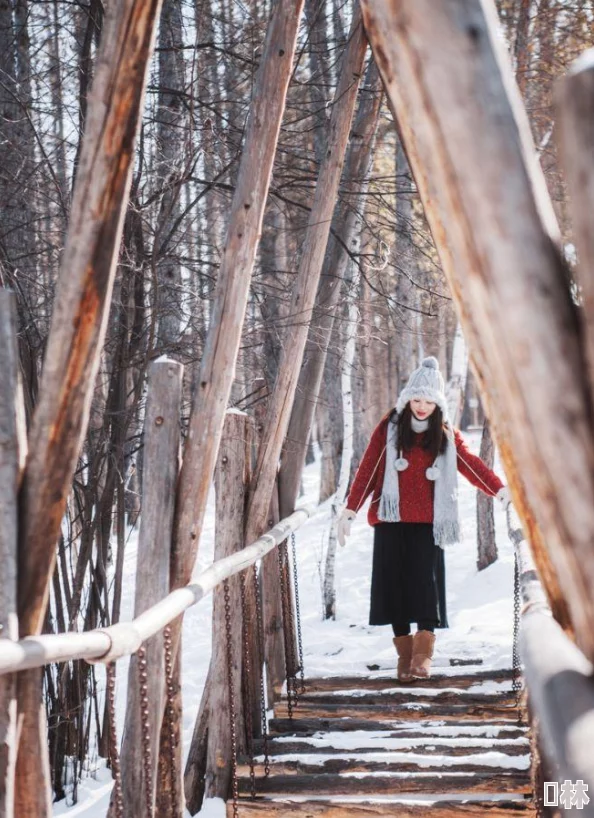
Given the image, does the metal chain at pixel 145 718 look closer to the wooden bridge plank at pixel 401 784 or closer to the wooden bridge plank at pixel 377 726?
the wooden bridge plank at pixel 401 784

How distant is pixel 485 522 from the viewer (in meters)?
10.1

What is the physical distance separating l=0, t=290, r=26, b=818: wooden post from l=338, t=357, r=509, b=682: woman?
10.1 feet

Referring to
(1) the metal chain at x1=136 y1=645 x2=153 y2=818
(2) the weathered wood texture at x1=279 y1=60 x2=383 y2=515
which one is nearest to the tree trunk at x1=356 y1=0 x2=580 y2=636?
(1) the metal chain at x1=136 y1=645 x2=153 y2=818

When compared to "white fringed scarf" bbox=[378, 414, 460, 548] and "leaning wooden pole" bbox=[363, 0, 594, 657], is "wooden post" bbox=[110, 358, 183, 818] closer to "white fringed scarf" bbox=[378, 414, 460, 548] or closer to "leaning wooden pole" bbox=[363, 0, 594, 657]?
"leaning wooden pole" bbox=[363, 0, 594, 657]

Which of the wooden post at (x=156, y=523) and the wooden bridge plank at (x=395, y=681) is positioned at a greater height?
the wooden post at (x=156, y=523)

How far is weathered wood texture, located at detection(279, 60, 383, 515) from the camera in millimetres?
5801

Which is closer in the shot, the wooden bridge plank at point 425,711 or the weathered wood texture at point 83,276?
the weathered wood texture at point 83,276

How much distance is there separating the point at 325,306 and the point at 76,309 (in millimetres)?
3790

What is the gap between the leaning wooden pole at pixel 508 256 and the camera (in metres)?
1.42

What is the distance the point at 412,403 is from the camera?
5312 millimetres

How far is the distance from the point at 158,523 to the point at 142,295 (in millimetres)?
2551

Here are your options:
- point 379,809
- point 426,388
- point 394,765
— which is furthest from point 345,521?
point 379,809

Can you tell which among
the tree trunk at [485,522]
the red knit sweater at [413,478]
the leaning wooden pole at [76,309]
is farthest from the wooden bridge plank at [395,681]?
the tree trunk at [485,522]

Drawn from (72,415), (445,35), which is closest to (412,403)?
(72,415)
